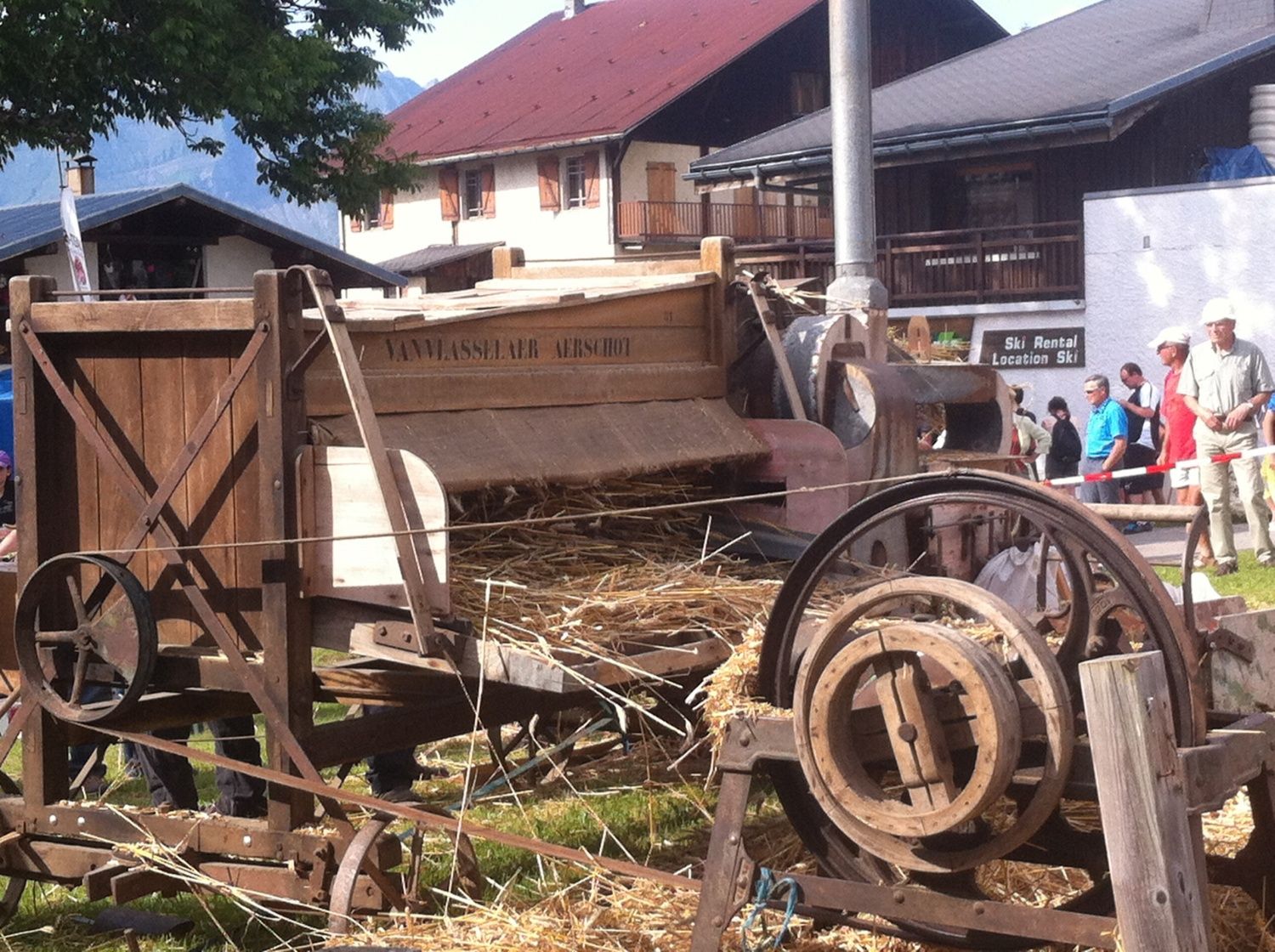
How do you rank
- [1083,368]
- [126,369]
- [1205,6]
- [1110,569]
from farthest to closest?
[1205,6], [1083,368], [126,369], [1110,569]

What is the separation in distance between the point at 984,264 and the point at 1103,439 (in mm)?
11563

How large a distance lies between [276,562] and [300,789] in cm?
63

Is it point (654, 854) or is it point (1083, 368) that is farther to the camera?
point (1083, 368)

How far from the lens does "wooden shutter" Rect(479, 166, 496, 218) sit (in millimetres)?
40938

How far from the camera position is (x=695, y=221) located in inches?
1479

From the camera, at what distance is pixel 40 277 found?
526 centimetres

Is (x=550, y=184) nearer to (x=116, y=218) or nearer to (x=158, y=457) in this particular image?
(x=116, y=218)

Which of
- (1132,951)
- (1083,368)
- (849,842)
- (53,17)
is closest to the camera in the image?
(1132,951)

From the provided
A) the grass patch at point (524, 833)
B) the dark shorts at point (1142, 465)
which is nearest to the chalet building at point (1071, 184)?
the dark shorts at point (1142, 465)

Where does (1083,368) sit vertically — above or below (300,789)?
above

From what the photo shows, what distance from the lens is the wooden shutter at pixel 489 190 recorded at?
134 feet

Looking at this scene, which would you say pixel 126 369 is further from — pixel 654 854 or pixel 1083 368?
pixel 1083 368

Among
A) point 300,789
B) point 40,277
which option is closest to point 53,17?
point 40,277

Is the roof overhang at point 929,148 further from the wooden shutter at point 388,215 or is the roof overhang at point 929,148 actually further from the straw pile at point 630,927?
the straw pile at point 630,927
